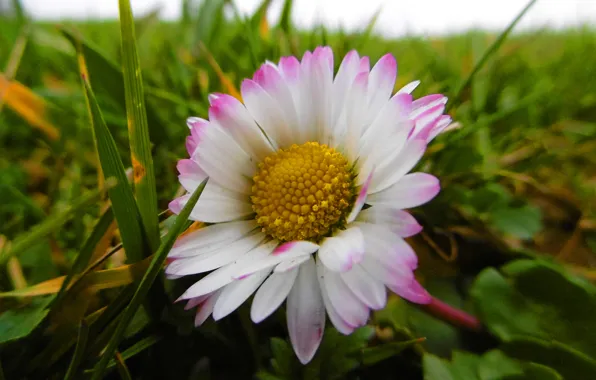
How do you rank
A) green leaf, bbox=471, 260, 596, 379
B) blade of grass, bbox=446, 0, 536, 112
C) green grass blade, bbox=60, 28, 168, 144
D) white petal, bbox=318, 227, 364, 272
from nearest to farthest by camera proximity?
white petal, bbox=318, 227, 364, 272 < green leaf, bbox=471, 260, 596, 379 < blade of grass, bbox=446, 0, 536, 112 < green grass blade, bbox=60, 28, 168, 144

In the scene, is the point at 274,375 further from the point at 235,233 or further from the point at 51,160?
the point at 51,160

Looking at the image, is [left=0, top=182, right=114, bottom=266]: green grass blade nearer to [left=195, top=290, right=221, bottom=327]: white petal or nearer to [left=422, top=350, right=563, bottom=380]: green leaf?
[left=195, top=290, right=221, bottom=327]: white petal

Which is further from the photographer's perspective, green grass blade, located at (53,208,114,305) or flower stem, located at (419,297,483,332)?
flower stem, located at (419,297,483,332)

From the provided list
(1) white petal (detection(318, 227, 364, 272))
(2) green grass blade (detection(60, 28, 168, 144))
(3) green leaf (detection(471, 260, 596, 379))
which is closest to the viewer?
(1) white petal (detection(318, 227, 364, 272))

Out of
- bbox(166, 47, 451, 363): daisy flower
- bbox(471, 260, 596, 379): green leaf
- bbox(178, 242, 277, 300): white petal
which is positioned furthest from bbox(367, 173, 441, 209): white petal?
bbox(471, 260, 596, 379): green leaf

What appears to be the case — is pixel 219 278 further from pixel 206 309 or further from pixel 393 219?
pixel 393 219

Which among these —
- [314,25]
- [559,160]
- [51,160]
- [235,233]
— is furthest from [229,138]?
[559,160]
